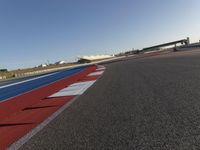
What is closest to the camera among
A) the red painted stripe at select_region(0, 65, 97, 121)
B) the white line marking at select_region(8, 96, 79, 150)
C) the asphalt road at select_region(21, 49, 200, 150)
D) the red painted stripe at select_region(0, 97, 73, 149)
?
the asphalt road at select_region(21, 49, 200, 150)

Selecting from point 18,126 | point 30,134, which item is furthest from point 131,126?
point 18,126

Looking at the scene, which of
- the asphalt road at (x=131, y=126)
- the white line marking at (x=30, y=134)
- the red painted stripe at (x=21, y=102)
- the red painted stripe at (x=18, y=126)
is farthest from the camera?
the red painted stripe at (x=21, y=102)

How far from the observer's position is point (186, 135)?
4.05 m

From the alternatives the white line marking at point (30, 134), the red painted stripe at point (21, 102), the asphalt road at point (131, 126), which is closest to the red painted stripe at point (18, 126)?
Result: the white line marking at point (30, 134)

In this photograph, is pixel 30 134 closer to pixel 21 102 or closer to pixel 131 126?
pixel 131 126

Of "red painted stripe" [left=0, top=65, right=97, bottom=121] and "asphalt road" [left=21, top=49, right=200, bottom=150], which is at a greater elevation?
"asphalt road" [left=21, top=49, right=200, bottom=150]

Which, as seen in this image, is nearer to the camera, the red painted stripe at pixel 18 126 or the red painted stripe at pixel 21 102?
the red painted stripe at pixel 18 126

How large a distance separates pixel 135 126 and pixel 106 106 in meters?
2.54

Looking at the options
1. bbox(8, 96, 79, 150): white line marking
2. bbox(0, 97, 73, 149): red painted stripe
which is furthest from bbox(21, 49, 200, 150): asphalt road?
bbox(0, 97, 73, 149): red painted stripe

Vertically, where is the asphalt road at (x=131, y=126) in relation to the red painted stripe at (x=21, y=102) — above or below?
above

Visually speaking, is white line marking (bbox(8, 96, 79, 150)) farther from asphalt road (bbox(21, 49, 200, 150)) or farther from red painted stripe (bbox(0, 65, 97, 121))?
red painted stripe (bbox(0, 65, 97, 121))

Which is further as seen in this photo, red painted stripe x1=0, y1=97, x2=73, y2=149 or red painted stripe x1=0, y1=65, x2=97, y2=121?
red painted stripe x1=0, y1=65, x2=97, y2=121

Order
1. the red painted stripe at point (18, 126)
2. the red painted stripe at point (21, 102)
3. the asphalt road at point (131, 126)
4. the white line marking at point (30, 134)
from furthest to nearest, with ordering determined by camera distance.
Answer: the red painted stripe at point (21, 102), the red painted stripe at point (18, 126), the white line marking at point (30, 134), the asphalt road at point (131, 126)

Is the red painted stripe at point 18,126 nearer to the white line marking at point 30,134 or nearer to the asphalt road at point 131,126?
the white line marking at point 30,134
